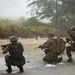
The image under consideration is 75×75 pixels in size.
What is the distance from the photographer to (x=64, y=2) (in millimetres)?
34094

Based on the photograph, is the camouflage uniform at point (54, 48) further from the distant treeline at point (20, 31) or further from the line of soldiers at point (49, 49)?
the distant treeline at point (20, 31)

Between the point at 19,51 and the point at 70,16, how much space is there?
2460cm

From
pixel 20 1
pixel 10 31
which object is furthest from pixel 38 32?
pixel 20 1

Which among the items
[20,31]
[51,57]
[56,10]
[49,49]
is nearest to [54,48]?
[49,49]

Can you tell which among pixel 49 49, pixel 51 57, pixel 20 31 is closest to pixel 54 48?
pixel 49 49

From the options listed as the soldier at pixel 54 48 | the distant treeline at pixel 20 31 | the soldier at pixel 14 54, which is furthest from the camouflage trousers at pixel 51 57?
the distant treeline at pixel 20 31

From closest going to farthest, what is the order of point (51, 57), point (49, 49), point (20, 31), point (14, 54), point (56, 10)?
point (14, 54), point (51, 57), point (49, 49), point (20, 31), point (56, 10)

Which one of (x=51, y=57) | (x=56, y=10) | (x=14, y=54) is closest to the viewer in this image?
(x=14, y=54)

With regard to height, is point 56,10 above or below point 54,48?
above

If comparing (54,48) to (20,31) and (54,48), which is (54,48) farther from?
(20,31)

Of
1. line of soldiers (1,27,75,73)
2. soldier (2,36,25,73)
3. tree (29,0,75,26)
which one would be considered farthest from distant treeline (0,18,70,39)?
soldier (2,36,25,73)

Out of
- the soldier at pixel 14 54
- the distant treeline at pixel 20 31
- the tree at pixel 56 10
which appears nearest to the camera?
the soldier at pixel 14 54

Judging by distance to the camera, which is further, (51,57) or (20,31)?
(20,31)

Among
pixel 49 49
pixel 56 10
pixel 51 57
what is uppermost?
pixel 56 10
